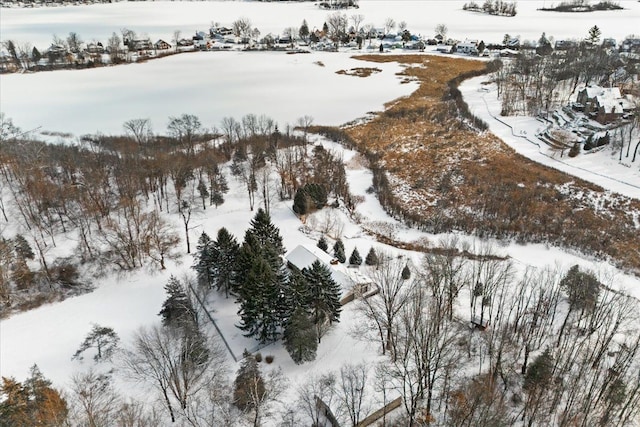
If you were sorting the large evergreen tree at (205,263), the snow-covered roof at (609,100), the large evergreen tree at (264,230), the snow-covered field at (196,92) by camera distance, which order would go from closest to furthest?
the large evergreen tree at (205,263)
the large evergreen tree at (264,230)
the snow-covered roof at (609,100)
the snow-covered field at (196,92)

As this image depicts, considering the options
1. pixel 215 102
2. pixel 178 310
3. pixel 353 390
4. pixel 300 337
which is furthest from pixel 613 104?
pixel 215 102

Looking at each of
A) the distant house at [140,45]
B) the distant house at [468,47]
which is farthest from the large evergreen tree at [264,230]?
the distant house at [140,45]

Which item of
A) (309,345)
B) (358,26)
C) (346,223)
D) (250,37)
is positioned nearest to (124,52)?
(250,37)

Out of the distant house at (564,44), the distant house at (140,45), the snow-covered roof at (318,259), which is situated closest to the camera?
the snow-covered roof at (318,259)

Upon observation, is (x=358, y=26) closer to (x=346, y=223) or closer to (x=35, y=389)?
(x=346, y=223)

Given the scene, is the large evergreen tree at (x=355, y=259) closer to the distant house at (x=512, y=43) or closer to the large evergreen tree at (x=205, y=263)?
the large evergreen tree at (x=205, y=263)

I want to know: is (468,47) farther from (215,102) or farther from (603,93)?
(215,102)

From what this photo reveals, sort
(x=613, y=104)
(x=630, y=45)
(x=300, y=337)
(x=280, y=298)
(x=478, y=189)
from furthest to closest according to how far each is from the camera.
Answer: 1. (x=630, y=45)
2. (x=613, y=104)
3. (x=478, y=189)
4. (x=280, y=298)
5. (x=300, y=337)
